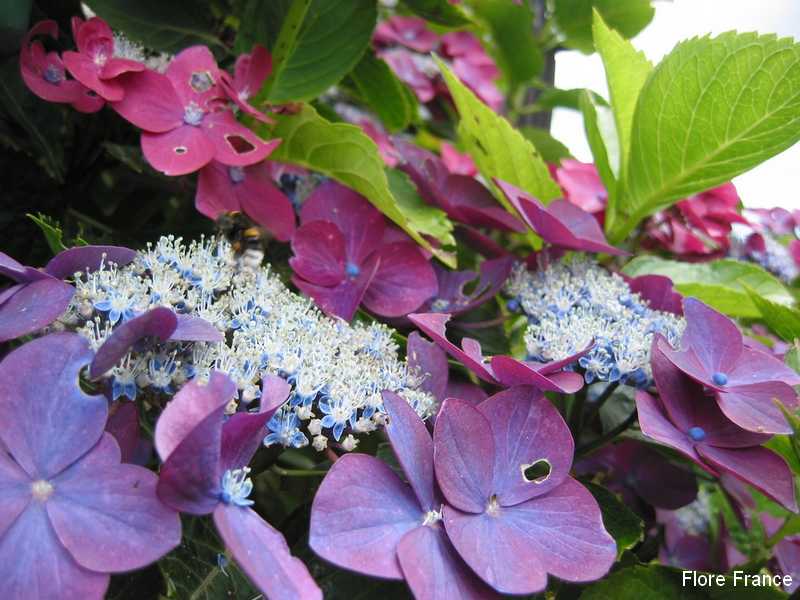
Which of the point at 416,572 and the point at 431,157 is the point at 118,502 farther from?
the point at 431,157

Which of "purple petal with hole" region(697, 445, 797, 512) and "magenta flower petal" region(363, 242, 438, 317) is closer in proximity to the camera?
"purple petal with hole" region(697, 445, 797, 512)

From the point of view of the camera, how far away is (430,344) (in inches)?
19.1

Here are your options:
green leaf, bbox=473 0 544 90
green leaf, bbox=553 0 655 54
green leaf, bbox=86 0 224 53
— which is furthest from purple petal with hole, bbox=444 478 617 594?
green leaf, bbox=473 0 544 90

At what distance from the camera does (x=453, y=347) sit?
43cm

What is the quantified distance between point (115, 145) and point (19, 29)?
0.35 ft

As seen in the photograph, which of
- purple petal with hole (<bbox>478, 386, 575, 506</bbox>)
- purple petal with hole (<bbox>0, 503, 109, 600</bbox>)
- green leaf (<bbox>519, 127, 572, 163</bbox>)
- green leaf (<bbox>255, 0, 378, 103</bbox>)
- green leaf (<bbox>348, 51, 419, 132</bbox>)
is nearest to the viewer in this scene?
purple petal with hole (<bbox>0, 503, 109, 600</bbox>)

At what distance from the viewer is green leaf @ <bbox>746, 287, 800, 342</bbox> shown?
0.54m

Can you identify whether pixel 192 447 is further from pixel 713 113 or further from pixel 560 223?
pixel 713 113

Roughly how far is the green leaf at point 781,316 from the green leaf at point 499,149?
0.67 feet

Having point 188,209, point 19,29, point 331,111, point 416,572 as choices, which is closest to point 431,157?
point 331,111

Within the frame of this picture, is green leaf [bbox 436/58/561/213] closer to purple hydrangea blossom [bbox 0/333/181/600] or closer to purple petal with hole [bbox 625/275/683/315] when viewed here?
purple petal with hole [bbox 625/275/683/315]

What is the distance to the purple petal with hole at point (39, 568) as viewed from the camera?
0.29 m

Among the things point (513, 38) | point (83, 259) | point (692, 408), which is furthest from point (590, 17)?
point (83, 259)

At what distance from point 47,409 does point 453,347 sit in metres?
0.21
